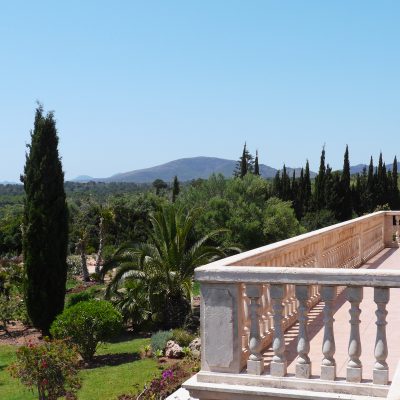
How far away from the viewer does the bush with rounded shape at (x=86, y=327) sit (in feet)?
50.5

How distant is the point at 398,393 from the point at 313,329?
3836 millimetres

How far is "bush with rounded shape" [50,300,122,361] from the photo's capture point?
15.4m

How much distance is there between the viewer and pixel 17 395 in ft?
40.7

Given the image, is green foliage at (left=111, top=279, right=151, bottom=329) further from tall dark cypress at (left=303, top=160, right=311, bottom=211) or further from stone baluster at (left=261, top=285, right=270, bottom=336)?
tall dark cypress at (left=303, top=160, right=311, bottom=211)

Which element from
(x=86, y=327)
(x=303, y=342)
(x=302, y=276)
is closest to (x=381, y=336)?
(x=303, y=342)

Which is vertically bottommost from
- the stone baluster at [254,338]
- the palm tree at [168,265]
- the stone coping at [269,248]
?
the palm tree at [168,265]

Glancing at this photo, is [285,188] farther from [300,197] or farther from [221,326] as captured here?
[221,326]

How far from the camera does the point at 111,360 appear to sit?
15.4m

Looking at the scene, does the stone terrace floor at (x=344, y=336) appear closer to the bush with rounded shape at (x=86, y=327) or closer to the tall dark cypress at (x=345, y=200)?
the bush with rounded shape at (x=86, y=327)

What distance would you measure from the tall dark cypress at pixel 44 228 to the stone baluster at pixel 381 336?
17278mm

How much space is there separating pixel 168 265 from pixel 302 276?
13.7 metres

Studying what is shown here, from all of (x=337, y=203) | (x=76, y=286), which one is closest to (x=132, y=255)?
(x=76, y=286)

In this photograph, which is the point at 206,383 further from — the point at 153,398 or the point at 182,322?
the point at 182,322

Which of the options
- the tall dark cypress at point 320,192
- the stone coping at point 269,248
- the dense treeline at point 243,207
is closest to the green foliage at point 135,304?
the dense treeline at point 243,207
